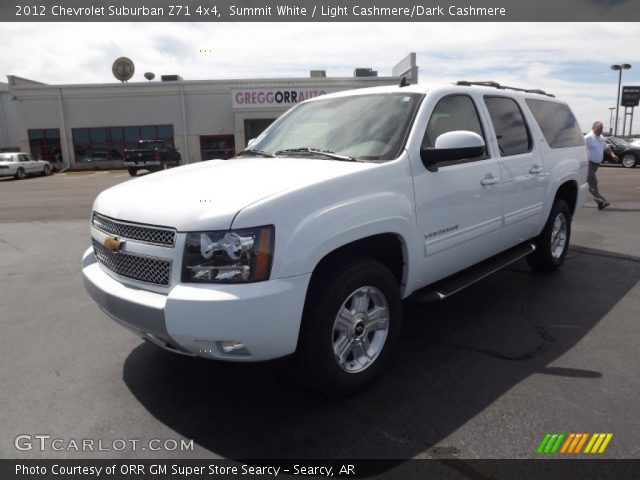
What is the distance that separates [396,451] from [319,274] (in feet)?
3.40

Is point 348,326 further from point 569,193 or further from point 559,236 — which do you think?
point 569,193

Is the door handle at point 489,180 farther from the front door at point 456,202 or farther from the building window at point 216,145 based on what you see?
Answer: the building window at point 216,145

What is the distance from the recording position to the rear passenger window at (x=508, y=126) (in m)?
4.48

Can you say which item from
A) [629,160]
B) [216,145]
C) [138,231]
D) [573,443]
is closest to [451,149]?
[573,443]

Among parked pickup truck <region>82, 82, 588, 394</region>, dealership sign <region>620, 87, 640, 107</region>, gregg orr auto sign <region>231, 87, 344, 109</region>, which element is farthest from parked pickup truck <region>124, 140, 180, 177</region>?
dealership sign <region>620, 87, 640, 107</region>

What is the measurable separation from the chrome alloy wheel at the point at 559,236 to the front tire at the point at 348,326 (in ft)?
10.7

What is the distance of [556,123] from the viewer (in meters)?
5.64

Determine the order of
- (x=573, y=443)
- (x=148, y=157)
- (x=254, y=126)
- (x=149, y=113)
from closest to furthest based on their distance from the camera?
(x=573, y=443) → (x=148, y=157) → (x=149, y=113) → (x=254, y=126)

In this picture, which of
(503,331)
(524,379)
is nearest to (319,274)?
(524,379)

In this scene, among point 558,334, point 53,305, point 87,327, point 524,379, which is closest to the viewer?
point 524,379

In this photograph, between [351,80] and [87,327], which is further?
[351,80]

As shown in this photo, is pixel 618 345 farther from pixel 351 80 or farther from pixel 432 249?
pixel 351 80

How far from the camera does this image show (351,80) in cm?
3322

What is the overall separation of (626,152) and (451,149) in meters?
25.4
